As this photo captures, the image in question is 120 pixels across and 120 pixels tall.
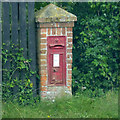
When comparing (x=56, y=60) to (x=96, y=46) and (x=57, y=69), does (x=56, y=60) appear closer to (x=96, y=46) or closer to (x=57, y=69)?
(x=57, y=69)

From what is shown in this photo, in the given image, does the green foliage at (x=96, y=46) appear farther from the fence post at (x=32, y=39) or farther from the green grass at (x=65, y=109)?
the fence post at (x=32, y=39)

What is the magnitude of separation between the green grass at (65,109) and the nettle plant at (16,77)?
0.21 metres

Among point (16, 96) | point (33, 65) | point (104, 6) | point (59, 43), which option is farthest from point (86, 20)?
point (16, 96)

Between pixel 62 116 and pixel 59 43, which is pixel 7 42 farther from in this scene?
pixel 62 116

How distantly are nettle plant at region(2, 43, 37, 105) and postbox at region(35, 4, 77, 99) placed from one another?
0.28 metres

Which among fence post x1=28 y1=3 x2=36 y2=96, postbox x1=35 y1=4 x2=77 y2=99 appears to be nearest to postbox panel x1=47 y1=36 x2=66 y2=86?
postbox x1=35 y1=4 x2=77 y2=99

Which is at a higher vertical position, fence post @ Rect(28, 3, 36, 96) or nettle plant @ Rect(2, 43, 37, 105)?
fence post @ Rect(28, 3, 36, 96)

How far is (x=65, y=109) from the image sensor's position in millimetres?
4816

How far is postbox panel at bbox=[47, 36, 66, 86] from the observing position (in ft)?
16.7

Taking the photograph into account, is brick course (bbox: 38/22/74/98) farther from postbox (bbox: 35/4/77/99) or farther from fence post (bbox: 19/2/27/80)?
fence post (bbox: 19/2/27/80)

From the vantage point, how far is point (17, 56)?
5.00 m

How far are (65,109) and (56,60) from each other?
3.25ft

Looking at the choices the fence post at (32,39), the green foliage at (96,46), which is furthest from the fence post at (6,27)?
the green foliage at (96,46)

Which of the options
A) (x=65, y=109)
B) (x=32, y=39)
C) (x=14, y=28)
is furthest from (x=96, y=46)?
(x=14, y=28)
